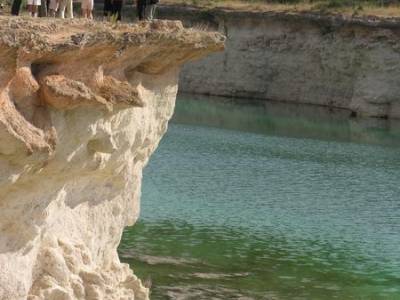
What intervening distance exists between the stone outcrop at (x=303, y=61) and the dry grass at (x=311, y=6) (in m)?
0.38

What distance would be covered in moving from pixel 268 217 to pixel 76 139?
35.3 ft

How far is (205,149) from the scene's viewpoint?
1159 inches

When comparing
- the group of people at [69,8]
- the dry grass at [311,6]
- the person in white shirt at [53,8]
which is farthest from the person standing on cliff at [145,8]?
the dry grass at [311,6]

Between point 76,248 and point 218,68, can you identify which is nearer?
point 76,248

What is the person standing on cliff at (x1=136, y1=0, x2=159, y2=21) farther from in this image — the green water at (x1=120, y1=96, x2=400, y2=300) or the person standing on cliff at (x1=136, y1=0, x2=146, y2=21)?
the green water at (x1=120, y1=96, x2=400, y2=300)

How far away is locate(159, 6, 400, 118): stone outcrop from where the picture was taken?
43719 mm

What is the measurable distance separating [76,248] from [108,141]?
1.29m

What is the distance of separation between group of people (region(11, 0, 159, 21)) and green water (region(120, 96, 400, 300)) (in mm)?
3683

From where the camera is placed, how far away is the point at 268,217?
66.0 feet

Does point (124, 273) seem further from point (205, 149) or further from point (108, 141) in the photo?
point (205, 149)

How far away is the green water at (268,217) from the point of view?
15422mm

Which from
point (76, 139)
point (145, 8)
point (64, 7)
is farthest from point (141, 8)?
point (76, 139)

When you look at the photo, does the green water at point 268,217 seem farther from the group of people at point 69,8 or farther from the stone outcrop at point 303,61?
the stone outcrop at point 303,61

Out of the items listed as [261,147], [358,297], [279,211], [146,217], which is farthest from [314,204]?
[261,147]
